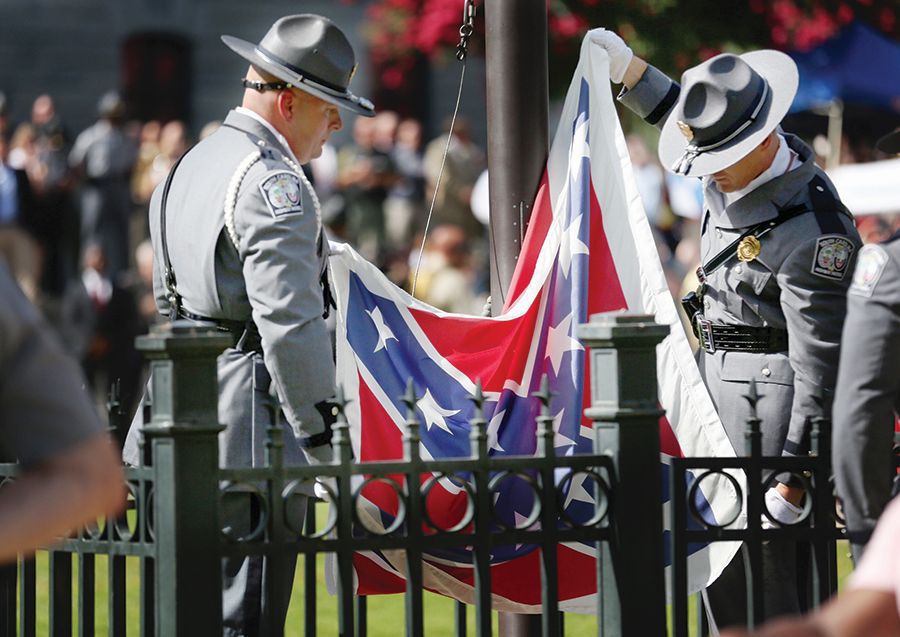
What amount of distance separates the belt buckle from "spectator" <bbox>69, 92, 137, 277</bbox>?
34.4ft

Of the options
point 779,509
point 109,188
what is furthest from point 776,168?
point 109,188

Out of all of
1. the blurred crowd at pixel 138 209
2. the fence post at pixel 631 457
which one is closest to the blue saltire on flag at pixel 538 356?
the fence post at pixel 631 457

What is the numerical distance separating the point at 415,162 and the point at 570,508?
38.8 feet

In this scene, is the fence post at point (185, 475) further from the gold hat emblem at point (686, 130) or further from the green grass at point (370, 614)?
the green grass at point (370, 614)

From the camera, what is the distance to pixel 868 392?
3867 mm

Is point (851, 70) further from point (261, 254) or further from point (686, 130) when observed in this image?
point (261, 254)

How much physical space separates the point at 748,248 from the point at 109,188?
438 inches

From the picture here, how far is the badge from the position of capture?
16.8 feet

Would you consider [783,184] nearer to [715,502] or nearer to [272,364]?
[715,502]

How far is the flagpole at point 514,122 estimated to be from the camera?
5.21 metres

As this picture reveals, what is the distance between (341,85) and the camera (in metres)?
5.07

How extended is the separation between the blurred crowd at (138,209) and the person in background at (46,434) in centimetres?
1131

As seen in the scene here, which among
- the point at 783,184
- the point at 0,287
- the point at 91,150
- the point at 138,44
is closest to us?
the point at 0,287

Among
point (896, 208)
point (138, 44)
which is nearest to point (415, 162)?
point (896, 208)
